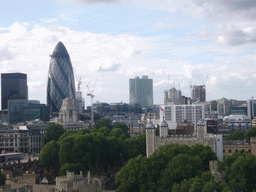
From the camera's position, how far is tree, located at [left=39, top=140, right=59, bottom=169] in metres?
97.9

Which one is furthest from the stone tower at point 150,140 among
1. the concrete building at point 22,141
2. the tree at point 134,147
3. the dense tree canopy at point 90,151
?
the concrete building at point 22,141

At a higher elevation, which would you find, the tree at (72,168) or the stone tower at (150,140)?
the stone tower at (150,140)

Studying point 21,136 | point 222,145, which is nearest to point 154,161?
point 222,145

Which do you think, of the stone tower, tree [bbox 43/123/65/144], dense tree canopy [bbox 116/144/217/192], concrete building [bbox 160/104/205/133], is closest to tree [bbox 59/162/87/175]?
the stone tower

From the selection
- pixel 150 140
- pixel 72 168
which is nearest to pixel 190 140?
pixel 150 140

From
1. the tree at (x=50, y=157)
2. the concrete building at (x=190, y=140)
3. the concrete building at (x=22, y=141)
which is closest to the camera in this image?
the concrete building at (x=190, y=140)

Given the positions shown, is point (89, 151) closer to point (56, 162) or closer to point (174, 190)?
point (56, 162)

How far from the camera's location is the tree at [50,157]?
97.9m

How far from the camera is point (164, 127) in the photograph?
92938 mm

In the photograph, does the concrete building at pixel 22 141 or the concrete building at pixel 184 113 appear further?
the concrete building at pixel 184 113

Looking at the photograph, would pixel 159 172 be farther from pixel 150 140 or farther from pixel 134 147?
pixel 134 147

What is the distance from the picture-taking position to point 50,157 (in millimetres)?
98375

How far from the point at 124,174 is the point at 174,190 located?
42.3 feet

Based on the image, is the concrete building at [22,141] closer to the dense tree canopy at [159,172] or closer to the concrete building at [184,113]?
the concrete building at [184,113]
